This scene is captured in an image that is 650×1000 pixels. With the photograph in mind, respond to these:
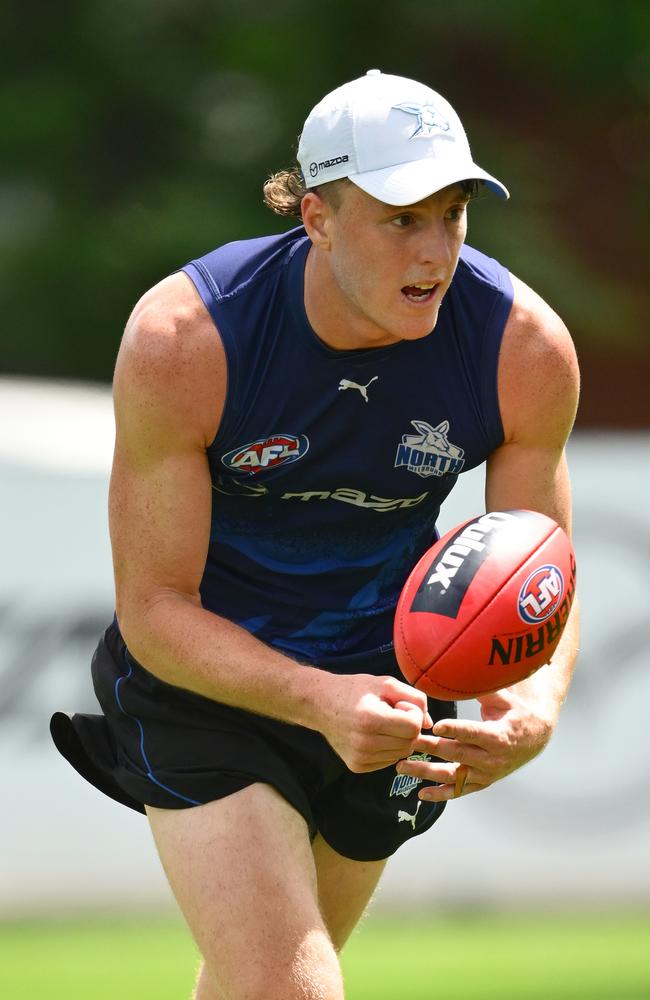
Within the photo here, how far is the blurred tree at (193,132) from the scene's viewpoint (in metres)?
12.7

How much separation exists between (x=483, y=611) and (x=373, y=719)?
346mm

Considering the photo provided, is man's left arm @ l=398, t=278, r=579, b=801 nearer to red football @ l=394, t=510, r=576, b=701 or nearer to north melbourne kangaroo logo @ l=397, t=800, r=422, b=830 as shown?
red football @ l=394, t=510, r=576, b=701

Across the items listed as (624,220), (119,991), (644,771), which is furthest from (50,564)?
(624,220)

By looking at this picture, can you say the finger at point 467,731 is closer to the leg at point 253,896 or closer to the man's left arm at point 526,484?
the man's left arm at point 526,484

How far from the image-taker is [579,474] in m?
8.02

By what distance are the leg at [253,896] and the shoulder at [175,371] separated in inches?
34.6

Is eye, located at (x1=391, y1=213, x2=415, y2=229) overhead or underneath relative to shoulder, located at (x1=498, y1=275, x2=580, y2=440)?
overhead

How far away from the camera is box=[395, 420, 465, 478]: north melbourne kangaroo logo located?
4023 millimetres

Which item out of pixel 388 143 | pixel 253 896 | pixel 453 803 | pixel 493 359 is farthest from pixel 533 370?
pixel 453 803

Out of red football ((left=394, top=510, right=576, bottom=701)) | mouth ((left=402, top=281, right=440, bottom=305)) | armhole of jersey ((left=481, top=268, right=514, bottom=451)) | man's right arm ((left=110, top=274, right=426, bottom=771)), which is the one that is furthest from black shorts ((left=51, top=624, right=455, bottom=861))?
mouth ((left=402, top=281, right=440, bottom=305))

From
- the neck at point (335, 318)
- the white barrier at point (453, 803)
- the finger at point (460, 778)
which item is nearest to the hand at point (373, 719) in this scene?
the finger at point (460, 778)

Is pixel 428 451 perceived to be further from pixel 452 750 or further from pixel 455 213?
pixel 452 750

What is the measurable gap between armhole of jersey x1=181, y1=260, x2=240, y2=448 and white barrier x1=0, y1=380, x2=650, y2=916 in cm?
379

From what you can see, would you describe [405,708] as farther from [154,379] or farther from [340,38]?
[340,38]
